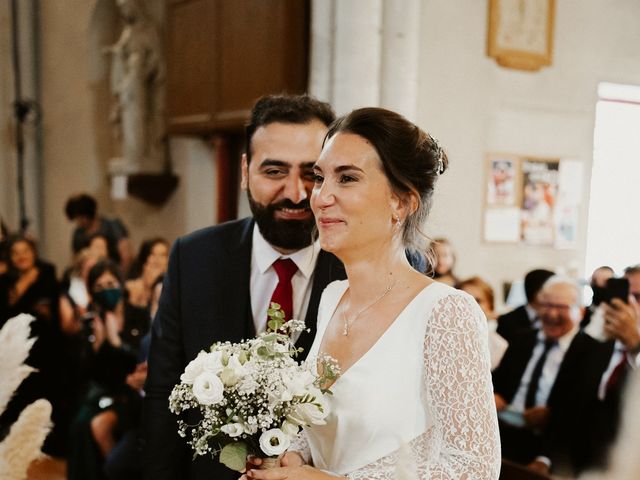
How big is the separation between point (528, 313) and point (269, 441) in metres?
3.70

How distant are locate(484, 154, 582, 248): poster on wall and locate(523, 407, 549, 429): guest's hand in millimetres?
2420

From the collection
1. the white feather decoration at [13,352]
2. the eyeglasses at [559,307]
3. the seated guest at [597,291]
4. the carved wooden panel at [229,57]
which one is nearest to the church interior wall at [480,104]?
the carved wooden panel at [229,57]

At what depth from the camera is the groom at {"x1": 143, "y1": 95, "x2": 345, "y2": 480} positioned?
2117 millimetres

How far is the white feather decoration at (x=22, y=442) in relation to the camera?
1.12m

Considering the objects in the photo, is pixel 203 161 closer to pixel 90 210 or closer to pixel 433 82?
pixel 90 210

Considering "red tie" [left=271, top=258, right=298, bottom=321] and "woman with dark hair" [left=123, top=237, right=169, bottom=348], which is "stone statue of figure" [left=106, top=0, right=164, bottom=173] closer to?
"woman with dark hair" [left=123, top=237, right=169, bottom=348]

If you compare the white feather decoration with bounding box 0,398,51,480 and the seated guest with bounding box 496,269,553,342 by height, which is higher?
the white feather decoration with bounding box 0,398,51,480

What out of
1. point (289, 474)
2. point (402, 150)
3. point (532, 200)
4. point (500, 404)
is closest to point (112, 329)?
point (500, 404)

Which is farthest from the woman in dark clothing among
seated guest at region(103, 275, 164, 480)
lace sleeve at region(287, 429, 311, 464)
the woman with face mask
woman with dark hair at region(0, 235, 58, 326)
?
lace sleeve at region(287, 429, 311, 464)

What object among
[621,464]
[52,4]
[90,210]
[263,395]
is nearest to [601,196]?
[621,464]

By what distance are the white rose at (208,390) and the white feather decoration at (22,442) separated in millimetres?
390

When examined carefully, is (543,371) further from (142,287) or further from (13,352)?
(13,352)

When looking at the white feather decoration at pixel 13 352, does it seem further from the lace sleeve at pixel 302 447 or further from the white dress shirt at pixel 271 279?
the white dress shirt at pixel 271 279

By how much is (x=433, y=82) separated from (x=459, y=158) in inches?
26.8
